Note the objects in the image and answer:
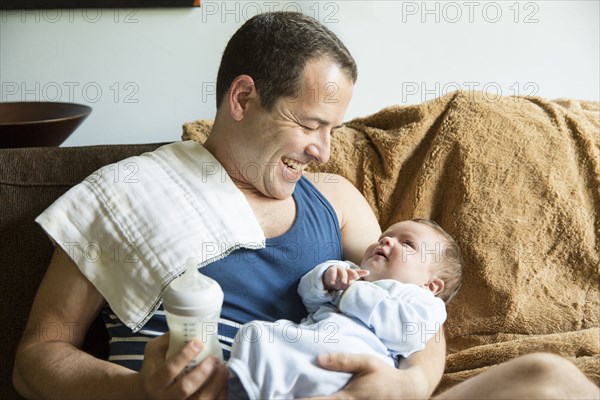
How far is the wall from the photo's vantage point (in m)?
2.50

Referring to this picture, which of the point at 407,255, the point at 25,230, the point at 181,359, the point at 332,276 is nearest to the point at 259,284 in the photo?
the point at 332,276

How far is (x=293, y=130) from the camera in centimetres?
151

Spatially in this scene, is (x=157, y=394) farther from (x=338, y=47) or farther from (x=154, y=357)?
(x=338, y=47)

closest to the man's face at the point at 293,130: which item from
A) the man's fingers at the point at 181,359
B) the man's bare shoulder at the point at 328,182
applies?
the man's bare shoulder at the point at 328,182

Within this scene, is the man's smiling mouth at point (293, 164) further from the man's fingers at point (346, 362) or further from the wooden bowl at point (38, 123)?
the wooden bowl at point (38, 123)

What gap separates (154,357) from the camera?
1.17 metres

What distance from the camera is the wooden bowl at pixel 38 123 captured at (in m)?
2.03

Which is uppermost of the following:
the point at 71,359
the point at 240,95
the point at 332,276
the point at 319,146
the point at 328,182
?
the point at 240,95

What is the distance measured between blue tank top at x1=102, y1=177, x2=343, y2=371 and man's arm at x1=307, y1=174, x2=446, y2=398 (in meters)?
0.07

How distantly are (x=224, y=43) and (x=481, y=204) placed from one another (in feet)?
3.97

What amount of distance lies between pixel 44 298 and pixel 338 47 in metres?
0.73

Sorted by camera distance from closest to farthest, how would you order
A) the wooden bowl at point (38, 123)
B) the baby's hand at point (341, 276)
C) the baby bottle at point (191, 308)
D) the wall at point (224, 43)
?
the baby bottle at point (191, 308) → the baby's hand at point (341, 276) → the wooden bowl at point (38, 123) → the wall at point (224, 43)

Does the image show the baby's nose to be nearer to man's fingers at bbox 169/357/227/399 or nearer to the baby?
the baby

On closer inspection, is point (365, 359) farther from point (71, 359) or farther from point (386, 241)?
point (71, 359)
